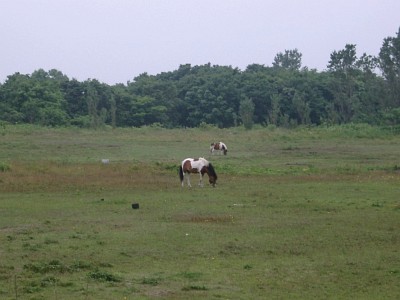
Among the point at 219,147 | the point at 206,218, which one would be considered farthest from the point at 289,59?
the point at 206,218

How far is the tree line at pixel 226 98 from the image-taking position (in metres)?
78.8

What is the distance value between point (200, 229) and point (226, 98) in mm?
77062

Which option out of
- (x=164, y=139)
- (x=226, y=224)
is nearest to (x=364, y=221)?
(x=226, y=224)

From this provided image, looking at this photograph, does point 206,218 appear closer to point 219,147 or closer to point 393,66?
point 219,147

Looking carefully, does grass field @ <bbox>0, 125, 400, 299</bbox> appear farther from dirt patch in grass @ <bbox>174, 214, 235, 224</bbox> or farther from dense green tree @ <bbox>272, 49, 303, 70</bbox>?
dense green tree @ <bbox>272, 49, 303, 70</bbox>

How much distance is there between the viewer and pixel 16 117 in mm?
76500

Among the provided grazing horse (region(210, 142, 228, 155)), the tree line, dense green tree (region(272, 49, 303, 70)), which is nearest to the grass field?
grazing horse (region(210, 142, 228, 155))

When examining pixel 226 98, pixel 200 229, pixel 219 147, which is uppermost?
pixel 226 98

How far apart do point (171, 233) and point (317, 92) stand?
7757 cm

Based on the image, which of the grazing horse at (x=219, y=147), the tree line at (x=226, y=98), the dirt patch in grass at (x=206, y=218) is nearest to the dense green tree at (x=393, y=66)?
the tree line at (x=226, y=98)

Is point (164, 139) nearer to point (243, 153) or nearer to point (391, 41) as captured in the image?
point (243, 153)

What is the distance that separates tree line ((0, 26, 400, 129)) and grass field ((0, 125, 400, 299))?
37322mm

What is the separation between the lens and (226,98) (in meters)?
95.2

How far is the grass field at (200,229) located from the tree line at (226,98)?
Answer: 37.3m
